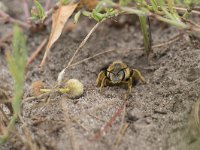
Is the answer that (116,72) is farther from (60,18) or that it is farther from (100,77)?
(60,18)

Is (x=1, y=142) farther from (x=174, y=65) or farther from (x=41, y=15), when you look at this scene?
(x=174, y=65)

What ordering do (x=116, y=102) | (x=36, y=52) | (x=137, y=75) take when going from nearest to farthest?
1. (x=116, y=102)
2. (x=137, y=75)
3. (x=36, y=52)

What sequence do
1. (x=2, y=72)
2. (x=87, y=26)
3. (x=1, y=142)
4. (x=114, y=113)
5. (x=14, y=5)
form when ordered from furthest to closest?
(x=14, y=5), (x=87, y=26), (x=2, y=72), (x=114, y=113), (x=1, y=142)

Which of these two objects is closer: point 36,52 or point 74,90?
point 74,90

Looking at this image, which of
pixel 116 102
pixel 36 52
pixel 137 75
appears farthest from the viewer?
pixel 36 52

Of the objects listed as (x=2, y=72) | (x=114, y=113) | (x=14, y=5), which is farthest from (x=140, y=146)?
(x=14, y=5)

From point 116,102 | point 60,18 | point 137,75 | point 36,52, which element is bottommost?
point 116,102

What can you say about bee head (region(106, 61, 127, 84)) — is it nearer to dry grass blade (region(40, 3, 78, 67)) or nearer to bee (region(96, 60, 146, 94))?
bee (region(96, 60, 146, 94))

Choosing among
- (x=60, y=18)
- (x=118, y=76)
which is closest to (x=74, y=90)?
(x=118, y=76)
